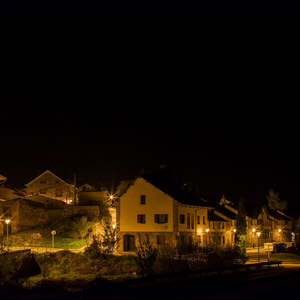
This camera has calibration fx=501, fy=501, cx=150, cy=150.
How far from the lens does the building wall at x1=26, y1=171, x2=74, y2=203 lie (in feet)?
264

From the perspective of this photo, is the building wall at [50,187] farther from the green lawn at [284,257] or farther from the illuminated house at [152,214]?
the green lawn at [284,257]

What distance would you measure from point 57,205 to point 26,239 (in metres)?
11.5

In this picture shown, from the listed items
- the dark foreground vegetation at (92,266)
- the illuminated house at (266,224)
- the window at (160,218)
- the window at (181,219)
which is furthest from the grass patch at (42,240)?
the illuminated house at (266,224)

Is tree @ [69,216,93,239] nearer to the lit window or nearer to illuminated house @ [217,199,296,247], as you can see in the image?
the lit window

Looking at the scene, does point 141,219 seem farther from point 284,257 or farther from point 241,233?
point 284,257

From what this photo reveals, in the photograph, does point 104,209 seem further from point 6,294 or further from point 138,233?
point 6,294

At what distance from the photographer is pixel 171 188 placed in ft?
191

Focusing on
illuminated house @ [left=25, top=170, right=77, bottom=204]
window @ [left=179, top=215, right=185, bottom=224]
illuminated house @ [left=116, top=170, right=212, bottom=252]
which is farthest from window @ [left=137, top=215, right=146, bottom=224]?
illuminated house @ [left=25, top=170, right=77, bottom=204]

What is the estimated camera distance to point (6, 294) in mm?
23141

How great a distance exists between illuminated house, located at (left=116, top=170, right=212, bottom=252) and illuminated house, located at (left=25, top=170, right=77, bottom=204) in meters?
25.8

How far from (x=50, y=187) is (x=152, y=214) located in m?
31.2

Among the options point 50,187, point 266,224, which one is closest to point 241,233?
point 266,224

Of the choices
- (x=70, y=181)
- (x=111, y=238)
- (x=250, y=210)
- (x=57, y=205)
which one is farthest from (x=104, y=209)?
(x=250, y=210)

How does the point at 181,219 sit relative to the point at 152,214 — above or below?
below
